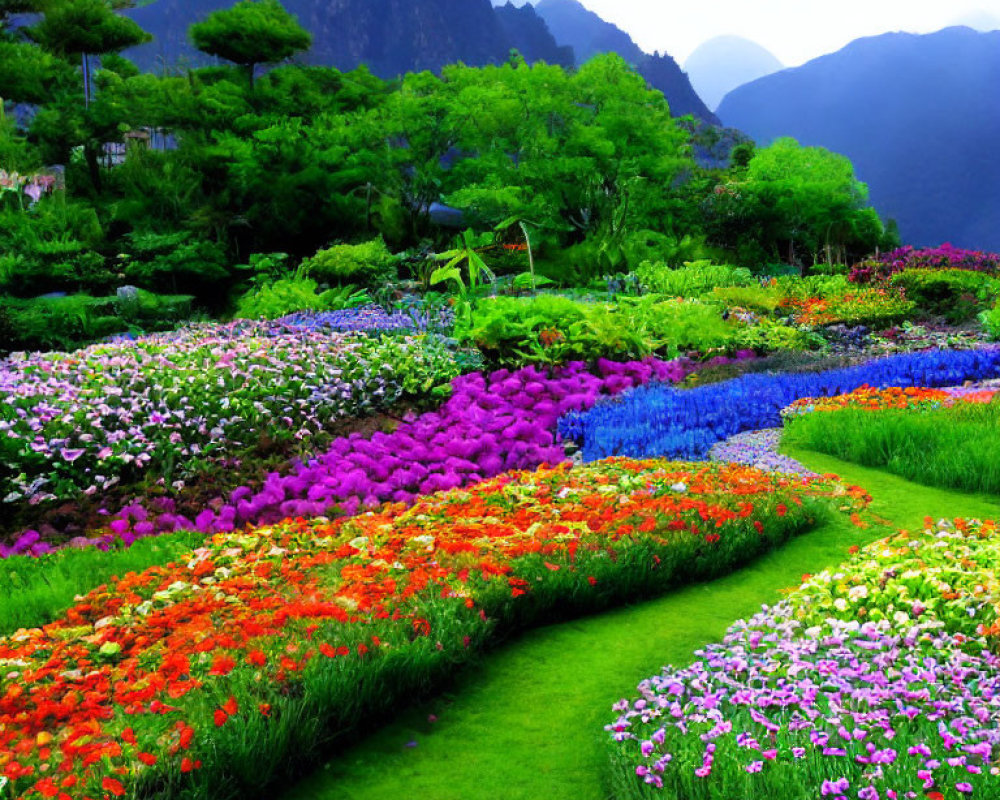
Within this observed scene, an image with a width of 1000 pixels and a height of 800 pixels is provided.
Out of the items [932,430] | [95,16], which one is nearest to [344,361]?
[932,430]

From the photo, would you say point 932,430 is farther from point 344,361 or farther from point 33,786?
point 33,786

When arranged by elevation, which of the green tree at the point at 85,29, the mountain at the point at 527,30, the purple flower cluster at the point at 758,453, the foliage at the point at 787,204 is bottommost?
the purple flower cluster at the point at 758,453

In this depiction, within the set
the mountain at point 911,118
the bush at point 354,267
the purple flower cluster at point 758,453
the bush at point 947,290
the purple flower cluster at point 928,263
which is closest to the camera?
the purple flower cluster at point 758,453

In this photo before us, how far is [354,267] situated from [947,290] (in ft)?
44.2

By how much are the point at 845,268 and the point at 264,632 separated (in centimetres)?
2720

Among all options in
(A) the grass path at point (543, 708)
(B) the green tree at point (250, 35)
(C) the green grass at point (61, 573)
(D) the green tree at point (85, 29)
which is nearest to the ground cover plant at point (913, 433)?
(A) the grass path at point (543, 708)

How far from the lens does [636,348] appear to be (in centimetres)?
1120

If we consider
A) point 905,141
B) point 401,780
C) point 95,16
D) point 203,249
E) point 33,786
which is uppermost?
point 905,141

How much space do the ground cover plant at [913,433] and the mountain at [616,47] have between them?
7746cm

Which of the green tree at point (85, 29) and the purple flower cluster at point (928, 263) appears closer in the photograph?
the purple flower cluster at point (928, 263)

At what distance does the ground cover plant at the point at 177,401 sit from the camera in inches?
259

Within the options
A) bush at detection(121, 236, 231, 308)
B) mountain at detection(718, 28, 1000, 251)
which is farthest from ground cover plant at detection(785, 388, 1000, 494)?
mountain at detection(718, 28, 1000, 251)

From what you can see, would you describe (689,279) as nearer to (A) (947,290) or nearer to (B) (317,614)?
(A) (947,290)

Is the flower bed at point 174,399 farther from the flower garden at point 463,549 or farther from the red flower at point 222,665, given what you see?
the red flower at point 222,665
